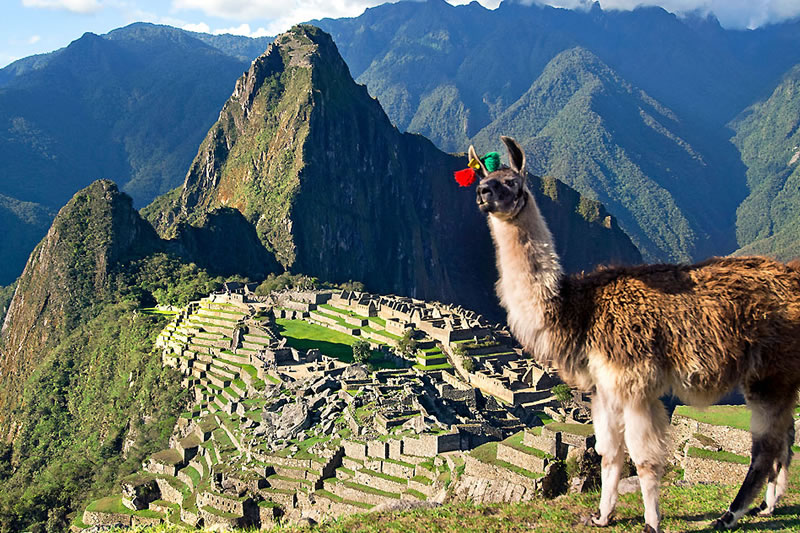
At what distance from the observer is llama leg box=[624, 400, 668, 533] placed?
17.6 feet

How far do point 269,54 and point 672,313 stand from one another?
375ft

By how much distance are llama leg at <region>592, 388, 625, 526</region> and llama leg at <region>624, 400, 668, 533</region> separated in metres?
0.17

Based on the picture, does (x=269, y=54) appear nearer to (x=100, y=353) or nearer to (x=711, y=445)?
(x=100, y=353)

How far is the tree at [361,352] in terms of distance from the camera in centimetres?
3172

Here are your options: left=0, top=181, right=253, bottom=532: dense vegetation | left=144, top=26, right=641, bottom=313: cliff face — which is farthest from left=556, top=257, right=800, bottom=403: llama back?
left=144, top=26, right=641, bottom=313: cliff face

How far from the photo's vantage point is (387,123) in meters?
123

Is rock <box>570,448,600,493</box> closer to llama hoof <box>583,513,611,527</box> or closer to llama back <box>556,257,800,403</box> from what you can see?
llama hoof <box>583,513,611,527</box>

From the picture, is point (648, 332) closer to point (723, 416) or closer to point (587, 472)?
point (587, 472)

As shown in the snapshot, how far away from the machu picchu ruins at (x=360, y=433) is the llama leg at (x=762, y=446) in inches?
168

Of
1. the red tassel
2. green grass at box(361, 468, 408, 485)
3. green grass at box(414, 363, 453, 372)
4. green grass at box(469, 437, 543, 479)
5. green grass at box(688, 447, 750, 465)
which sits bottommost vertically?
green grass at box(361, 468, 408, 485)

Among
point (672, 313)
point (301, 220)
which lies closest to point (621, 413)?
point (672, 313)

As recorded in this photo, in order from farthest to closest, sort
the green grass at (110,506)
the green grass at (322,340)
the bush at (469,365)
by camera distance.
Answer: the green grass at (322,340), the bush at (469,365), the green grass at (110,506)

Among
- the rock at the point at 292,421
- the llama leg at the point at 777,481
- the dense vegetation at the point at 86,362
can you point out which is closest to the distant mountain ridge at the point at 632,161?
the dense vegetation at the point at 86,362

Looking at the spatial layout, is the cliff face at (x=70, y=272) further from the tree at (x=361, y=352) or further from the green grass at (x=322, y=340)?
the tree at (x=361, y=352)
